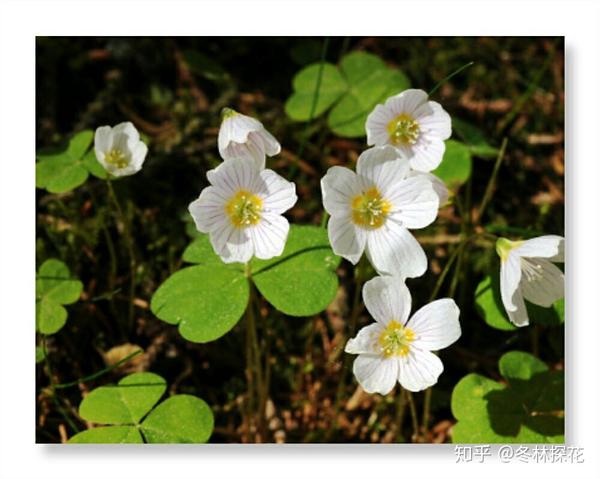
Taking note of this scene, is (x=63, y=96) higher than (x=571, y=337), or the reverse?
(x=63, y=96)

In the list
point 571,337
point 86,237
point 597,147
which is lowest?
point 571,337

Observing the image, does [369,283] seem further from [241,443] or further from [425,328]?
[241,443]

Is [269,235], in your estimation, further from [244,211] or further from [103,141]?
[103,141]

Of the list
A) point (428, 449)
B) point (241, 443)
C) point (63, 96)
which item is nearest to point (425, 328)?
point (428, 449)

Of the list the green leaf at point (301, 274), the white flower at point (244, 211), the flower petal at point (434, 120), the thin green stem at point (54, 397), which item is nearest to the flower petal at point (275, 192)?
the white flower at point (244, 211)

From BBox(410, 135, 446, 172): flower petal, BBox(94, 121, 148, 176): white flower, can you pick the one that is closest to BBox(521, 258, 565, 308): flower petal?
BBox(410, 135, 446, 172): flower petal

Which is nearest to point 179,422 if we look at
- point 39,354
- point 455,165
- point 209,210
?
point 39,354
